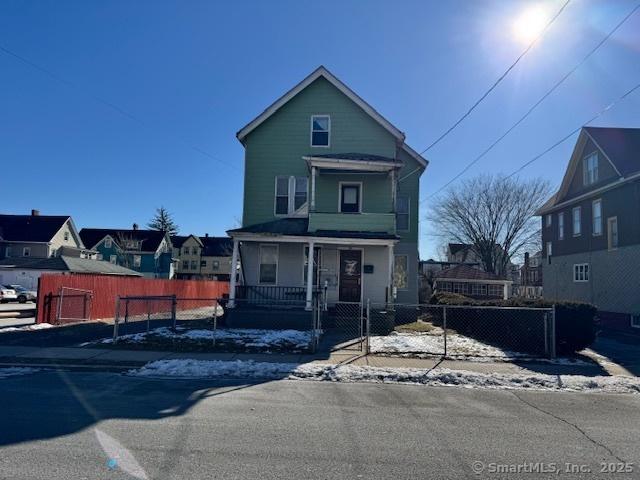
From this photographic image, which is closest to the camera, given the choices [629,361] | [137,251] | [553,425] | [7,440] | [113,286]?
[7,440]

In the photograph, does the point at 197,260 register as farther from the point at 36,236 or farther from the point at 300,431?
the point at 300,431

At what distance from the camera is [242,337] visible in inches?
533

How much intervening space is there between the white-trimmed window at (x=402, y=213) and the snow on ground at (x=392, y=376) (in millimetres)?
13184

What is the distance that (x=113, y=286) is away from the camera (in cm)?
2136

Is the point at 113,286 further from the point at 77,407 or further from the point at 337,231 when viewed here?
the point at 77,407

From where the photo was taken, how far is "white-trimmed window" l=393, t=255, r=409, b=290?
2208 cm

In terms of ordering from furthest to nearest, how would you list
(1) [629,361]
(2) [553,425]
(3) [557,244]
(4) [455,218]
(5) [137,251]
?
(5) [137,251] → (4) [455,218] → (3) [557,244] → (1) [629,361] → (2) [553,425]

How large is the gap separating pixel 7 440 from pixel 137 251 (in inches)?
2427

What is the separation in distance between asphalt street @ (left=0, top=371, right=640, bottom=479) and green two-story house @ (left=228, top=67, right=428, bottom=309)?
9843 mm

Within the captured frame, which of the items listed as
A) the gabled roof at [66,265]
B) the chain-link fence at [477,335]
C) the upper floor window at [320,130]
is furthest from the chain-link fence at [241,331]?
the gabled roof at [66,265]

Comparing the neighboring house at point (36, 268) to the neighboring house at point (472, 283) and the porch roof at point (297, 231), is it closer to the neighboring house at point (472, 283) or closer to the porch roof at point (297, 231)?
the porch roof at point (297, 231)

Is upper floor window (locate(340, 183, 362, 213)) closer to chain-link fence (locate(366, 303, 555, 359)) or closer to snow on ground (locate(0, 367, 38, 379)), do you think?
chain-link fence (locate(366, 303, 555, 359))

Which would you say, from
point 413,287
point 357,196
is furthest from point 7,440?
point 413,287

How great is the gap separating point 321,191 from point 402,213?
5.20 metres
